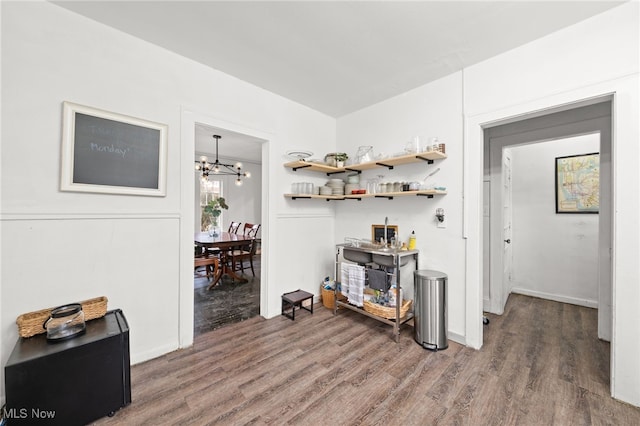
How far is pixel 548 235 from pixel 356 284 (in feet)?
10.8

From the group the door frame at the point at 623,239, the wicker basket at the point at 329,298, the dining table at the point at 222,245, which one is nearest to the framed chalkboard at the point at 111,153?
the dining table at the point at 222,245

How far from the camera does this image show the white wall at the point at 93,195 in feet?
5.49

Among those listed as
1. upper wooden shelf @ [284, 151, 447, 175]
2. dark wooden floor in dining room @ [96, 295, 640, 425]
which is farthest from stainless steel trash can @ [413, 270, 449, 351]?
upper wooden shelf @ [284, 151, 447, 175]

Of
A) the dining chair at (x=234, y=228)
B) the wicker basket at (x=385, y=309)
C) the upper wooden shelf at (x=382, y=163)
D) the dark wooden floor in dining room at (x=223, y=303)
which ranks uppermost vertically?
the upper wooden shelf at (x=382, y=163)

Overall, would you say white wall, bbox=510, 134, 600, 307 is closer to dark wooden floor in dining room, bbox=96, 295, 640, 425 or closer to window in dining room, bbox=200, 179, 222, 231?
dark wooden floor in dining room, bbox=96, 295, 640, 425

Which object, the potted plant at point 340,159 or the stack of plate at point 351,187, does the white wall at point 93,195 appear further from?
the stack of plate at point 351,187

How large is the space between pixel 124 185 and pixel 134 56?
3.70 feet

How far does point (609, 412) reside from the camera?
1.65 metres

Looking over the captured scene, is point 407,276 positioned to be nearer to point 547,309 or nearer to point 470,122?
point 470,122

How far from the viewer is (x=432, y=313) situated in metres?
2.43

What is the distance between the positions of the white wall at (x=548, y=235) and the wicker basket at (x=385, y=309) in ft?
8.61

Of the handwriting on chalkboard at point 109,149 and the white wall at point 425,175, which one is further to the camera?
the white wall at point 425,175

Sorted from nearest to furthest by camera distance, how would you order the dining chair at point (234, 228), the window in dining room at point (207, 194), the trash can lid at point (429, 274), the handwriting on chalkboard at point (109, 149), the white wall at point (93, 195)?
the white wall at point (93, 195), the handwriting on chalkboard at point (109, 149), the trash can lid at point (429, 274), the dining chair at point (234, 228), the window in dining room at point (207, 194)

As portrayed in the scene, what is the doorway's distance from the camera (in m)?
2.55
